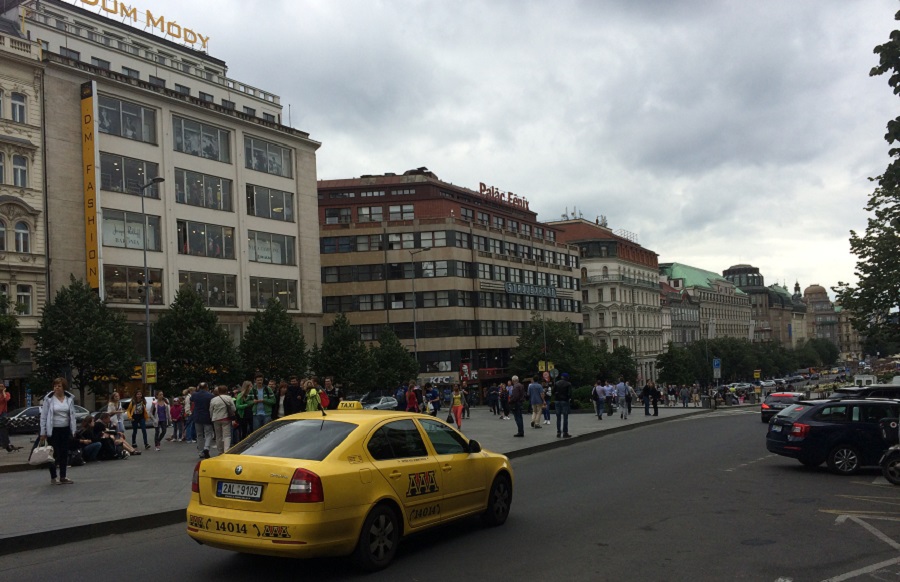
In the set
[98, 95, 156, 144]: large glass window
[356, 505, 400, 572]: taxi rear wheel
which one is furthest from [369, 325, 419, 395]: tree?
[356, 505, 400, 572]: taxi rear wheel

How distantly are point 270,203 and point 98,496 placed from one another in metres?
45.5

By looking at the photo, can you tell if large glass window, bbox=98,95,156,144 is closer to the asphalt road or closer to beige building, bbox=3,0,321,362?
beige building, bbox=3,0,321,362

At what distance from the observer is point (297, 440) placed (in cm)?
761

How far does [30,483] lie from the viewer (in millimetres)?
13773

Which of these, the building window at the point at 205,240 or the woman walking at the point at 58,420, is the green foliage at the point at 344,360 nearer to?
the building window at the point at 205,240

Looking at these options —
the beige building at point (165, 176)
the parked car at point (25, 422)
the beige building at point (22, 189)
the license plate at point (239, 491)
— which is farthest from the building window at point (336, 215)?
the license plate at point (239, 491)

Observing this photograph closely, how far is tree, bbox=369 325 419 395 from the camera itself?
2327 inches

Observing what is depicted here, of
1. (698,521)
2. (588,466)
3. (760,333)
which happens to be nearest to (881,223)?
(588,466)

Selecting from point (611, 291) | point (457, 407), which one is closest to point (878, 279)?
point (457, 407)

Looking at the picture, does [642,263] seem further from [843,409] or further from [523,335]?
[843,409]

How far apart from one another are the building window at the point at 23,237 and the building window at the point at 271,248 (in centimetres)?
1472

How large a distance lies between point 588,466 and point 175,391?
32.0m

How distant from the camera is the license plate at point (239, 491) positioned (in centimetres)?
703

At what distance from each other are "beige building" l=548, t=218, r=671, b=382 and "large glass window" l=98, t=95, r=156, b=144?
2623 inches
